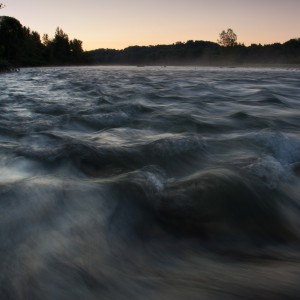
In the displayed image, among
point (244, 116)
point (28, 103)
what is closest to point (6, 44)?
point (28, 103)

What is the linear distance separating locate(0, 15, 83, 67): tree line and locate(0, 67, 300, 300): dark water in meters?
34.4

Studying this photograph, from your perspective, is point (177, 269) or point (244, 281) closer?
point (244, 281)

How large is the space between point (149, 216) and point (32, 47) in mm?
95933

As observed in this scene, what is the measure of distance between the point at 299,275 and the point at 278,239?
0.49m

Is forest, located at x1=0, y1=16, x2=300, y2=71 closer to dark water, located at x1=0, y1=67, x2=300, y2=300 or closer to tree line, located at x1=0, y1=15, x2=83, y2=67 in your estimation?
tree line, located at x1=0, y1=15, x2=83, y2=67

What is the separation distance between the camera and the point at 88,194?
2.80 meters

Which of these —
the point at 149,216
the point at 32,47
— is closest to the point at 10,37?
the point at 32,47

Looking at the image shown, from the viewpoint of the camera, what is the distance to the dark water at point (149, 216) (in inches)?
68.5

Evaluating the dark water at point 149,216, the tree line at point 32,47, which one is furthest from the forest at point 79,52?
the dark water at point 149,216

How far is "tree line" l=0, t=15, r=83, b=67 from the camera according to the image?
194 feet

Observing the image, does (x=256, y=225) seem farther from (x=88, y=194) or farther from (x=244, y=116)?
(x=244, y=116)

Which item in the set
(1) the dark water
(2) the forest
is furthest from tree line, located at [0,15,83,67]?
(1) the dark water

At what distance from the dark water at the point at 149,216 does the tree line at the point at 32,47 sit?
34389mm

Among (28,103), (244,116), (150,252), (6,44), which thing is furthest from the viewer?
(6,44)
